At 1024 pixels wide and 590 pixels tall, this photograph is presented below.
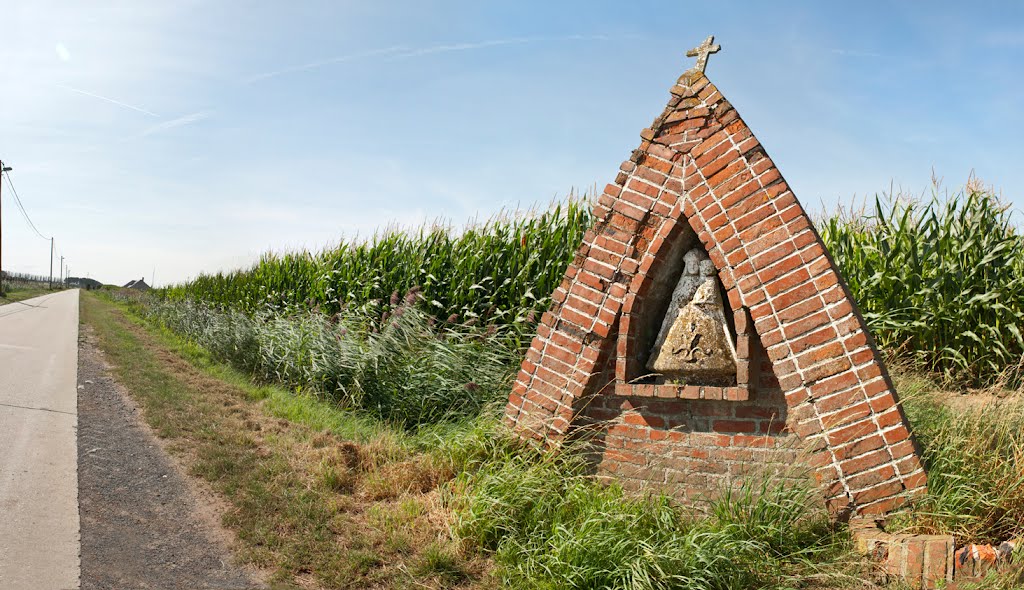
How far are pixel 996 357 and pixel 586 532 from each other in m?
6.25

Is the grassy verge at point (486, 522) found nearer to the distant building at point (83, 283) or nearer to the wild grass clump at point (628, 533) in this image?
the wild grass clump at point (628, 533)

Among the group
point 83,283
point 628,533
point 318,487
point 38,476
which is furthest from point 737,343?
point 83,283

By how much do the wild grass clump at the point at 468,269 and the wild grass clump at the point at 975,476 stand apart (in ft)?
15.3

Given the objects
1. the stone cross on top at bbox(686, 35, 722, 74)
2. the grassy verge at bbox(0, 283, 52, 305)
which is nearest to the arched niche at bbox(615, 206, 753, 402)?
the stone cross on top at bbox(686, 35, 722, 74)

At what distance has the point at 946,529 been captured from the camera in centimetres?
404

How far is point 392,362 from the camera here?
8445 millimetres

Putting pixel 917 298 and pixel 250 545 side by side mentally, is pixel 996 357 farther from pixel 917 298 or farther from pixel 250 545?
pixel 250 545

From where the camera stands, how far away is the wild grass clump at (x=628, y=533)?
12.5 feet

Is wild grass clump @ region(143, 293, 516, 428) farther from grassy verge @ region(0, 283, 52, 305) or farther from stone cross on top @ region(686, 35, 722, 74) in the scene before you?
grassy verge @ region(0, 283, 52, 305)

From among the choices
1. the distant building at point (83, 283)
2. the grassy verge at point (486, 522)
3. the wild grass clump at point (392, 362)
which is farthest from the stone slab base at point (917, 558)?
the distant building at point (83, 283)

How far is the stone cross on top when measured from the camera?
5.18 m

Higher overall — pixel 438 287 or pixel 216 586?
pixel 438 287

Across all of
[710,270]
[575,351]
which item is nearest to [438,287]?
[575,351]

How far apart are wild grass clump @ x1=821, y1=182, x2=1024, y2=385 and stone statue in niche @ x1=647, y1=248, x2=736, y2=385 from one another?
3883 millimetres
